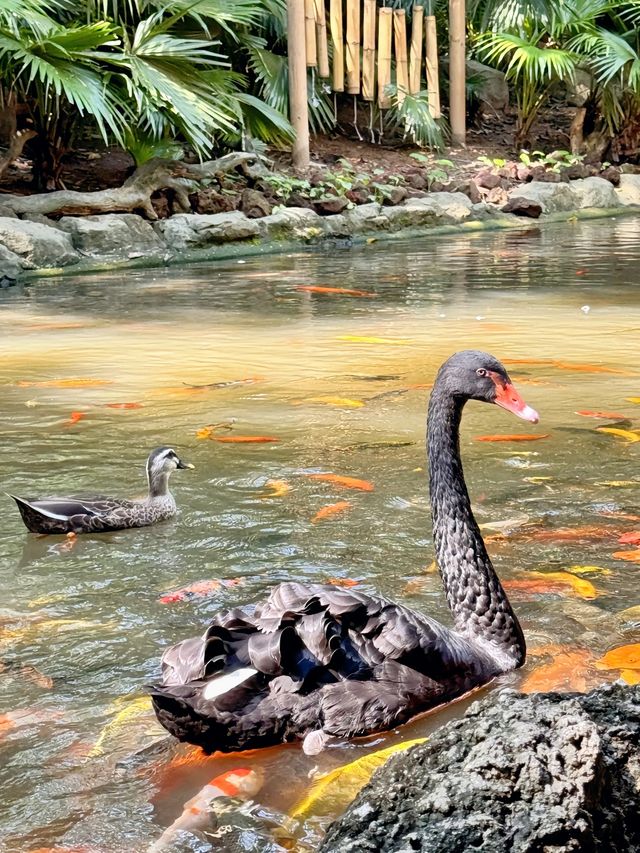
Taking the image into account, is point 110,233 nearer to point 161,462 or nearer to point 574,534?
point 161,462

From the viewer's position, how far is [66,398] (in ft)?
22.4

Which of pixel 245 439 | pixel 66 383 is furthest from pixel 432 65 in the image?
pixel 245 439

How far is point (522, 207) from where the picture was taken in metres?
17.5

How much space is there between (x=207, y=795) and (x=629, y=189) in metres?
18.4

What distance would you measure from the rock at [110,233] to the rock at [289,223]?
5.14 ft

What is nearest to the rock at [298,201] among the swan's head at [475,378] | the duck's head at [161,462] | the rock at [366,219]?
the rock at [366,219]

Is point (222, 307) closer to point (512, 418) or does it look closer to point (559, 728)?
point (512, 418)

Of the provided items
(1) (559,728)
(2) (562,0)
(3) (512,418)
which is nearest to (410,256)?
(2) (562,0)

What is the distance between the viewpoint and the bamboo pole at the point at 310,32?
16.2 m

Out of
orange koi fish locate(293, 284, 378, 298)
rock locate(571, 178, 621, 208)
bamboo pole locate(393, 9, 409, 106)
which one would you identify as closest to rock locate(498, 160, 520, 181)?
rock locate(571, 178, 621, 208)

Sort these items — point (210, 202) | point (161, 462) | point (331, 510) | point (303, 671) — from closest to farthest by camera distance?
point (303, 671)
point (331, 510)
point (161, 462)
point (210, 202)

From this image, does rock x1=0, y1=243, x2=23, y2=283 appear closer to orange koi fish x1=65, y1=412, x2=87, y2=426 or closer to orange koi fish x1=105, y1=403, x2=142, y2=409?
orange koi fish x1=105, y1=403, x2=142, y2=409

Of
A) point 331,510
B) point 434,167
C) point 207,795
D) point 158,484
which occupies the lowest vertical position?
point 207,795

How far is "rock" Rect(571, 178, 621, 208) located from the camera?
61.3 feet
